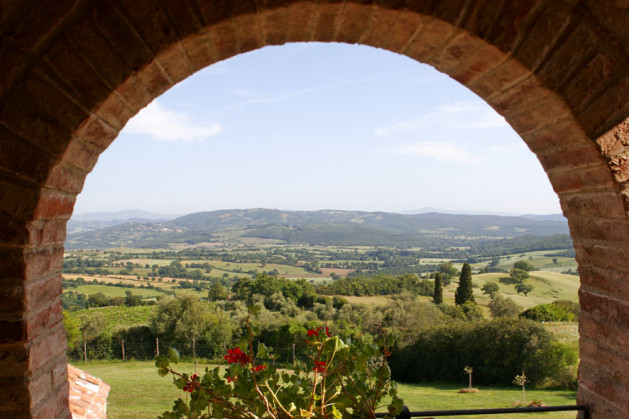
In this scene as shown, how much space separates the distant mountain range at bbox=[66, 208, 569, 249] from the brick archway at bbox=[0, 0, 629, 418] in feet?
417

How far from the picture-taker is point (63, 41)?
1118 millimetres

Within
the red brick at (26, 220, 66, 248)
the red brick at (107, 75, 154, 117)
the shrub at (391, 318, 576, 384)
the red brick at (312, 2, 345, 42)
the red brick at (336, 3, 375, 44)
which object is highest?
the red brick at (312, 2, 345, 42)

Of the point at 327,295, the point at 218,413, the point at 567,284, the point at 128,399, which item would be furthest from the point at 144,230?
the point at 218,413

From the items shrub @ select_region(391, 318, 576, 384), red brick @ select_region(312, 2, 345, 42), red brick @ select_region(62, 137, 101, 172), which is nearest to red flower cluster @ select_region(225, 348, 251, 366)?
red brick @ select_region(62, 137, 101, 172)

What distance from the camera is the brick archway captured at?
3.69ft

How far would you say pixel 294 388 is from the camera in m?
1.81

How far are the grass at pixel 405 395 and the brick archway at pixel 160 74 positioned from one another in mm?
14108

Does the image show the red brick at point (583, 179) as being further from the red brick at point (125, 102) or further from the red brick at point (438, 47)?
the red brick at point (125, 102)

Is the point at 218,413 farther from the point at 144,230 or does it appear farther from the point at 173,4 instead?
the point at 144,230

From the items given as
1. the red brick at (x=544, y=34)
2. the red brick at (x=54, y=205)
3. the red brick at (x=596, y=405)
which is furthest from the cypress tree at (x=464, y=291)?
the red brick at (x=54, y=205)

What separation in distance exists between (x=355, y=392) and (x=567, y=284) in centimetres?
5725

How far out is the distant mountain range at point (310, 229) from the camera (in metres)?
131

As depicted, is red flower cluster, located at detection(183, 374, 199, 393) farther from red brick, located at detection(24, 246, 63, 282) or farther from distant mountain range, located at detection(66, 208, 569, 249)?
distant mountain range, located at detection(66, 208, 569, 249)

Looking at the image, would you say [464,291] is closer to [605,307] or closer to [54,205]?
[605,307]
